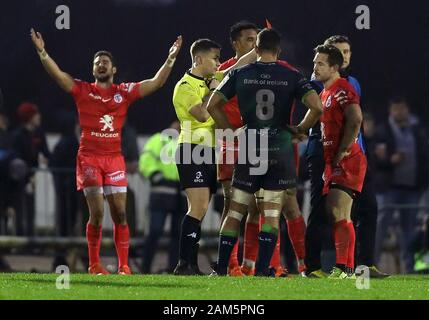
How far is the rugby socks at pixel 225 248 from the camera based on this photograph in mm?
13070

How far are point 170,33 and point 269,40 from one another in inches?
218

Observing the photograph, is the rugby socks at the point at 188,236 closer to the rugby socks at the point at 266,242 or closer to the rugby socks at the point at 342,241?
the rugby socks at the point at 266,242

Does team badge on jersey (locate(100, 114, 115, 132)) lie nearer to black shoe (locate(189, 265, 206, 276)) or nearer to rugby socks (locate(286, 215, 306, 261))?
black shoe (locate(189, 265, 206, 276))

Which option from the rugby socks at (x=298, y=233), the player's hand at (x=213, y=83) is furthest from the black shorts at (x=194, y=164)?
the rugby socks at (x=298, y=233)

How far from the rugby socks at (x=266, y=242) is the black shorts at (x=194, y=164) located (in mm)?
932

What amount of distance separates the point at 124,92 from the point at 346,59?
200 cm

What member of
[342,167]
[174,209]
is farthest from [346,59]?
[174,209]

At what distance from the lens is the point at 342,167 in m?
13.0

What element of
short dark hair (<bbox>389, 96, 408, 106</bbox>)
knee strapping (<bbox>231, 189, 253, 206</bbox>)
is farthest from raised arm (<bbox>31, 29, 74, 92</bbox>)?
short dark hair (<bbox>389, 96, 408, 106</bbox>)

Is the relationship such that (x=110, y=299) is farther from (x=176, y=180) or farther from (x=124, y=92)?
(x=176, y=180)

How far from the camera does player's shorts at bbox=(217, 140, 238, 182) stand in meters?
13.4

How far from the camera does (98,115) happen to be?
13.8 m
